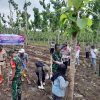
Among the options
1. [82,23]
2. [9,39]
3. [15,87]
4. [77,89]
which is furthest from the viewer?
[9,39]

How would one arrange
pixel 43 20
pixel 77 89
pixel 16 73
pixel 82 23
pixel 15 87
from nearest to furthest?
pixel 82 23 → pixel 16 73 → pixel 15 87 → pixel 77 89 → pixel 43 20

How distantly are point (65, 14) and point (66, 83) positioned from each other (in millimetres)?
1847

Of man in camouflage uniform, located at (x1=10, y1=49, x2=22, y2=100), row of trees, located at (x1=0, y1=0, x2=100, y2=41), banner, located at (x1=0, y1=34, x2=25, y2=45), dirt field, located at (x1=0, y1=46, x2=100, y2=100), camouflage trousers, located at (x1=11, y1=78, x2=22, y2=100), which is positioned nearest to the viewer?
man in camouflage uniform, located at (x1=10, y1=49, x2=22, y2=100)

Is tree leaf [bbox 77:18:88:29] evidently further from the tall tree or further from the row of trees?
the row of trees

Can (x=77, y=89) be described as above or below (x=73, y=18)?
below

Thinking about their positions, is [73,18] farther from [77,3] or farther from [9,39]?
[9,39]

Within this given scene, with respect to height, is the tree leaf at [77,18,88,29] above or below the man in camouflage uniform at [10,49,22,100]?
above

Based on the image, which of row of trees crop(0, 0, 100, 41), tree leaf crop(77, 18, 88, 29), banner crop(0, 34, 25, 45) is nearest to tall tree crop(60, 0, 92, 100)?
tree leaf crop(77, 18, 88, 29)

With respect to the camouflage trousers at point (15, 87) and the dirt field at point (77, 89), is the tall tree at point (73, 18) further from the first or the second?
the dirt field at point (77, 89)

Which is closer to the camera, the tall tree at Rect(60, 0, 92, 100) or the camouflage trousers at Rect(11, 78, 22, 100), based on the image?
the tall tree at Rect(60, 0, 92, 100)

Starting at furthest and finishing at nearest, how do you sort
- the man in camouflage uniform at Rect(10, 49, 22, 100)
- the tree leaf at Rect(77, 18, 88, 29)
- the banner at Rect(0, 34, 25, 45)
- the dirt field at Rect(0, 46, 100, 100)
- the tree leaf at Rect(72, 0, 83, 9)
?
the banner at Rect(0, 34, 25, 45)
the dirt field at Rect(0, 46, 100, 100)
the man in camouflage uniform at Rect(10, 49, 22, 100)
the tree leaf at Rect(72, 0, 83, 9)
the tree leaf at Rect(77, 18, 88, 29)

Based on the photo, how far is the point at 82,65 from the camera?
71.3 ft

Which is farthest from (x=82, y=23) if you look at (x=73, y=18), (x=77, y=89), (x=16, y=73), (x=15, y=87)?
(x=77, y=89)

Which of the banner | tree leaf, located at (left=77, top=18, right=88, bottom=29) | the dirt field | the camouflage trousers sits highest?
tree leaf, located at (left=77, top=18, right=88, bottom=29)
